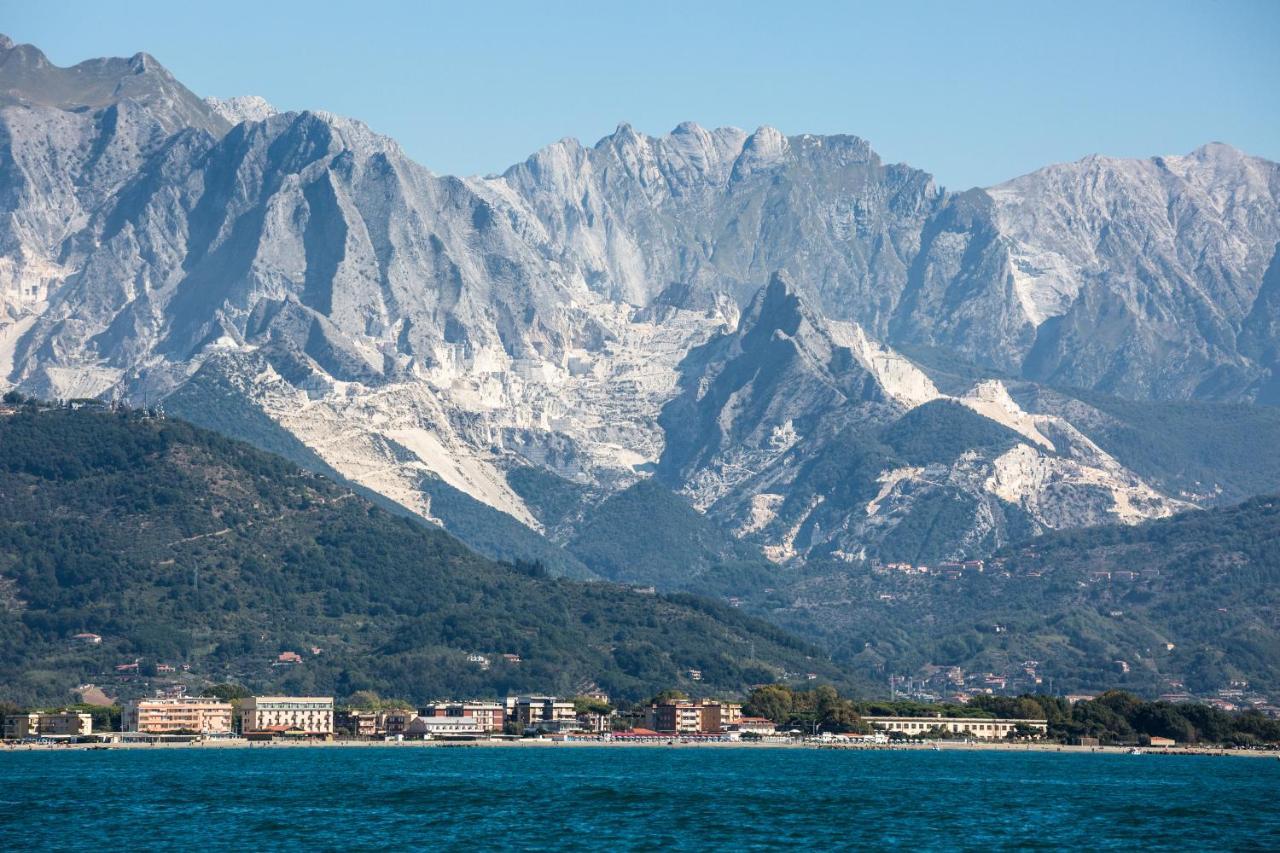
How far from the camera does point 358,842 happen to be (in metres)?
196

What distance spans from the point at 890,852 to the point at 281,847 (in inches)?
1742

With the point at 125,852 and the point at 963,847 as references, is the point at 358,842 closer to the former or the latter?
the point at 125,852

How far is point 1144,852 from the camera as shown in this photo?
196 meters

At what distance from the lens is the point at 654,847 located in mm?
196000

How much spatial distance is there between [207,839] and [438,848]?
59.0 ft

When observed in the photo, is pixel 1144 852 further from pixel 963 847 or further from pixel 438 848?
pixel 438 848

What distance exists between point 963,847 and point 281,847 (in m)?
50.5

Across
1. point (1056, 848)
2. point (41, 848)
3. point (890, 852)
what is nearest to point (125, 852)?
point (41, 848)

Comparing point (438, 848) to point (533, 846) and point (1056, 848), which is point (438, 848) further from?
point (1056, 848)

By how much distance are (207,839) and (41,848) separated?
13.2 metres

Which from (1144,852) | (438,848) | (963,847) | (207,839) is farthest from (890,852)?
(207,839)

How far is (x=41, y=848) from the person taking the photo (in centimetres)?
18912

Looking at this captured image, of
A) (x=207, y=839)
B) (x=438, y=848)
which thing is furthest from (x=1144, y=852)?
(x=207, y=839)

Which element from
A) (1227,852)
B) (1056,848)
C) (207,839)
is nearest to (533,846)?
(207,839)
